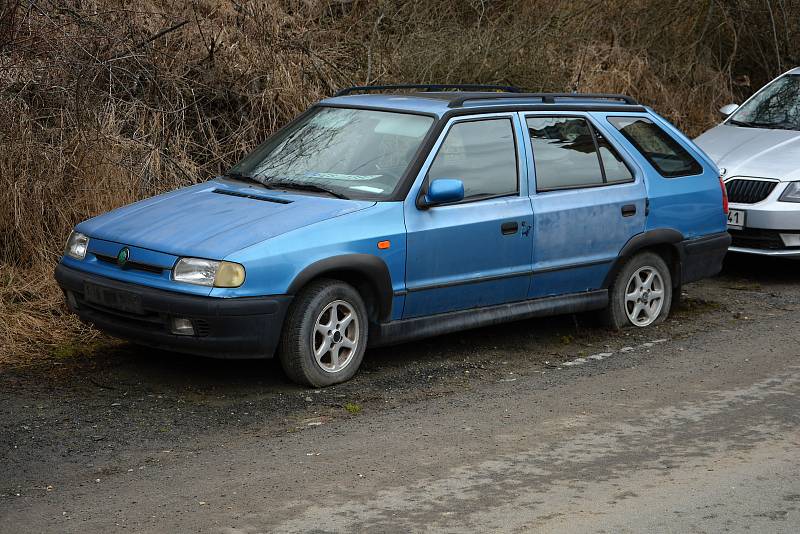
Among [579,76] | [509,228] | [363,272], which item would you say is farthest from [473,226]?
[579,76]

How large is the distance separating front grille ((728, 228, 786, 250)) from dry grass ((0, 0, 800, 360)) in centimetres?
366

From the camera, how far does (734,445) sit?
602 cm

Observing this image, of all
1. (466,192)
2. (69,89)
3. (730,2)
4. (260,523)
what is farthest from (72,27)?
(730,2)

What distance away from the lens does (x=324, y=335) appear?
6.88m

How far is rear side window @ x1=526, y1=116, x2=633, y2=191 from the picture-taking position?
→ 7.87 m

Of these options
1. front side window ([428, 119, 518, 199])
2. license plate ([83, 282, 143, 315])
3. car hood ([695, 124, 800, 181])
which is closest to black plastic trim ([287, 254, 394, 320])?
front side window ([428, 119, 518, 199])

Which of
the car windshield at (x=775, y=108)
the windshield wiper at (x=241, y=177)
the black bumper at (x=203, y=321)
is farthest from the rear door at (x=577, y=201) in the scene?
the car windshield at (x=775, y=108)

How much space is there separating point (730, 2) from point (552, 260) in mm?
9812

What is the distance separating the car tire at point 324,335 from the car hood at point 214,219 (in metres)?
0.42

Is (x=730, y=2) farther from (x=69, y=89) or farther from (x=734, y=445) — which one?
(x=734, y=445)

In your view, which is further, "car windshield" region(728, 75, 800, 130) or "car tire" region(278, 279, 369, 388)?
"car windshield" region(728, 75, 800, 130)

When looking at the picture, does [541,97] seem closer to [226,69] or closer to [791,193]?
[791,193]

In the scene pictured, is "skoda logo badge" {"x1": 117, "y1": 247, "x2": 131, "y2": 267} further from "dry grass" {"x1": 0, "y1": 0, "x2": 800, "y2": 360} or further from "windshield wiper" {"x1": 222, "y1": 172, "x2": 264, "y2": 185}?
"dry grass" {"x1": 0, "y1": 0, "x2": 800, "y2": 360}

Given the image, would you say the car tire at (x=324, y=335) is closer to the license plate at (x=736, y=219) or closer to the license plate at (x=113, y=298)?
the license plate at (x=113, y=298)
